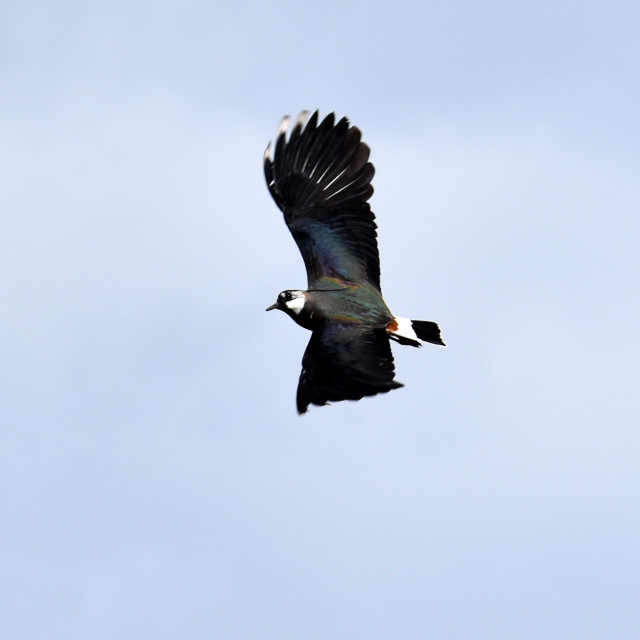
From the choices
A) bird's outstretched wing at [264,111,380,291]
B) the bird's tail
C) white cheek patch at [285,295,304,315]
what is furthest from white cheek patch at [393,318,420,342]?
white cheek patch at [285,295,304,315]

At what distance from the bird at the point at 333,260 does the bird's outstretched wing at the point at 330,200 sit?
0.02 meters

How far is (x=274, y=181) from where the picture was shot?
68.8 ft

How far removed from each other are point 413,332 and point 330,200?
2.67 m

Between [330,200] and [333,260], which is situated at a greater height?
[330,200]

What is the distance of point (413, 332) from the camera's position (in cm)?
1959

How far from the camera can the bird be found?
1877cm

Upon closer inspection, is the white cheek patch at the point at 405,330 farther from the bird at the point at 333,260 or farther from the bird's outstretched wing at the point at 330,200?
the bird's outstretched wing at the point at 330,200

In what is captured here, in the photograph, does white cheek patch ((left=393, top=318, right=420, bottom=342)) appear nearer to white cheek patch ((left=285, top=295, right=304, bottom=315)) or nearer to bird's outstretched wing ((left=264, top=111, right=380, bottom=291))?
bird's outstretched wing ((left=264, top=111, right=380, bottom=291))

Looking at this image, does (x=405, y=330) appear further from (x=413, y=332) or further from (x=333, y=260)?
(x=333, y=260)

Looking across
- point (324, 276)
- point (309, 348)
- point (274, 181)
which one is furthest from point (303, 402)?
point (274, 181)

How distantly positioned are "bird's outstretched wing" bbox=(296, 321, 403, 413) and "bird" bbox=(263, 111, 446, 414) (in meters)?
0.01

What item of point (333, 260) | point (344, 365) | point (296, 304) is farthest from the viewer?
point (333, 260)

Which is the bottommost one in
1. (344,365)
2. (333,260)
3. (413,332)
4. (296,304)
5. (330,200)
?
(344,365)

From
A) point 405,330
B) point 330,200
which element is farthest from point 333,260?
point 405,330
